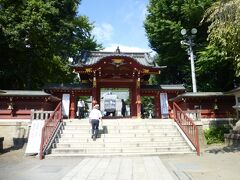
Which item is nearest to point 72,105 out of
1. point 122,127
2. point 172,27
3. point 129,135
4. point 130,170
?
point 122,127

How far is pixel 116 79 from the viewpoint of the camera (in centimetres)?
2345

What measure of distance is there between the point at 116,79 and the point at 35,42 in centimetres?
718

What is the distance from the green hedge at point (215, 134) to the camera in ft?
59.6

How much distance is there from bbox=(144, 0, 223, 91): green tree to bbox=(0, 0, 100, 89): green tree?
7.93 meters

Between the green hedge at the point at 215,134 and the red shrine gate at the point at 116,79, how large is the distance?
541 cm

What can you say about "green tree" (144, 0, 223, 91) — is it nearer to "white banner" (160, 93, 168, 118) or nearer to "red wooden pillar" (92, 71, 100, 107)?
"white banner" (160, 93, 168, 118)

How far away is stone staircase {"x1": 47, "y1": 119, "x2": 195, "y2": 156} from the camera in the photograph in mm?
13609

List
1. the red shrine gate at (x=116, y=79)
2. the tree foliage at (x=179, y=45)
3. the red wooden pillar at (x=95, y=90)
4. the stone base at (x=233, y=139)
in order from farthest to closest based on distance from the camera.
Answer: the tree foliage at (x=179, y=45), the red wooden pillar at (x=95, y=90), the red shrine gate at (x=116, y=79), the stone base at (x=233, y=139)

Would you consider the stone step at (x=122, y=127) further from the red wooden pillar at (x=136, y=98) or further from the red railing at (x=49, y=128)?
the red wooden pillar at (x=136, y=98)

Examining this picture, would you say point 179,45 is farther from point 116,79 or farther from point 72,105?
point 72,105

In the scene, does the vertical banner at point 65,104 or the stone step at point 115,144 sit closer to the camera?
the stone step at point 115,144

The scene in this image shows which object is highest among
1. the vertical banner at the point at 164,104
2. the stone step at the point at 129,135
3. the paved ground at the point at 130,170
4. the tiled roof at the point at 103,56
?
the tiled roof at the point at 103,56

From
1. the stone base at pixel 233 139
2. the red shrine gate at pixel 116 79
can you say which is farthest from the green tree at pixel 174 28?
the stone base at pixel 233 139

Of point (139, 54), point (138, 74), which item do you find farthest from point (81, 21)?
point (138, 74)
